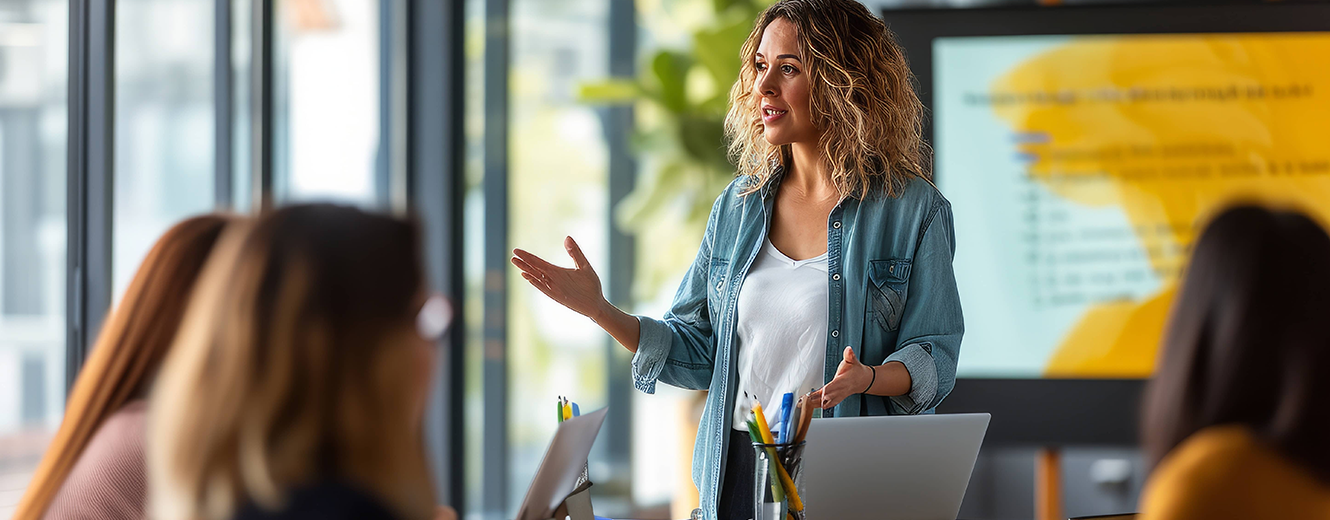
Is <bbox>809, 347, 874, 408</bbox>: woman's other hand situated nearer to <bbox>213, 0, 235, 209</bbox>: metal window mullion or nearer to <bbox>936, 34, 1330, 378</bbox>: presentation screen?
<bbox>936, 34, 1330, 378</bbox>: presentation screen

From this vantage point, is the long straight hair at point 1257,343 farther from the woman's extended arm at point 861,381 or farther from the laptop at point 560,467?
the laptop at point 560,467

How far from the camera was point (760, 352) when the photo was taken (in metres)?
1.79

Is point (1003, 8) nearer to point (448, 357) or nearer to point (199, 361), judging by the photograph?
point (448, 357)

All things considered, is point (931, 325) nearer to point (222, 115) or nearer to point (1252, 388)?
point (1252, 388)

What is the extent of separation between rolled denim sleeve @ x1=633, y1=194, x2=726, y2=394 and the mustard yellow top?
36.8 inches

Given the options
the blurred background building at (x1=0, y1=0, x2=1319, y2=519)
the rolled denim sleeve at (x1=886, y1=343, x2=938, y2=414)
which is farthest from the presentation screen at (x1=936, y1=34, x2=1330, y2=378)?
the rolled denim sleeve at (x1=886, y1=343, x2=938, y2=414)

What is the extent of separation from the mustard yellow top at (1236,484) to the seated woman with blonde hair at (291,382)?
0.72 m

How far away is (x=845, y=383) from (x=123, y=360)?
3.04 feet

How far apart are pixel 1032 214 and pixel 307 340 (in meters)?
2.52

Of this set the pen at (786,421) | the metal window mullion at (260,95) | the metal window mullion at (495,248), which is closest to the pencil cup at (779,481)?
the pen at (786,421)

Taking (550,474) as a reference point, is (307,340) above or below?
above

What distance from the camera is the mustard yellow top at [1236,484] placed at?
3.30 feet

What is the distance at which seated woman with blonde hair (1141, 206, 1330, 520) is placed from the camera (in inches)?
39.6

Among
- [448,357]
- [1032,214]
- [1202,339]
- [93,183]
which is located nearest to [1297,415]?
[1202,339]
